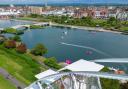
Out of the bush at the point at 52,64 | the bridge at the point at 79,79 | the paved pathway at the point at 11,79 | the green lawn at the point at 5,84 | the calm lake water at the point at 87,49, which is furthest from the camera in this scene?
the calm lake water at the point at 87,49

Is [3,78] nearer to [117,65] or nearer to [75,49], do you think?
[117,65]

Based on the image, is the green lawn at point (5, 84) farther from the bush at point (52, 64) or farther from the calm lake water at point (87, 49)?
the calm lake water at point (87, 49)

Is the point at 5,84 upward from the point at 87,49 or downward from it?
upward

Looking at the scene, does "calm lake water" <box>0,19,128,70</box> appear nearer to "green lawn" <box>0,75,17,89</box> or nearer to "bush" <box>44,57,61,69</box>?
"bush" <box>44,57,61,69</box>

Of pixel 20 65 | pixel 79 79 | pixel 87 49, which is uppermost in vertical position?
pixel 79 79

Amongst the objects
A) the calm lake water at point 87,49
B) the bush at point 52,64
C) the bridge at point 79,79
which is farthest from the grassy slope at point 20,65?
the bridge at point 79,79

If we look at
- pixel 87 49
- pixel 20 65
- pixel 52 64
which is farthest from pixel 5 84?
pixel 87 49

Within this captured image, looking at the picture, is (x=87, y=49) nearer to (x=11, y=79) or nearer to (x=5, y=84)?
(x=11, y=79)

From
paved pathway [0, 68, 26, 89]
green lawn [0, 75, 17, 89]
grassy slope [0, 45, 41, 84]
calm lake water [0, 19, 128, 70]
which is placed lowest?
calm lake water [0, 19, 128, 70]

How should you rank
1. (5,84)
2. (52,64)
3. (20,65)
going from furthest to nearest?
(52,64) → (20,65) → (5,84)

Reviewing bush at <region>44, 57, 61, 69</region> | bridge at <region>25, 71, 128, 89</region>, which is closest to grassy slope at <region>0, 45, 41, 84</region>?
bush at <region>44, 57, 61, 69</region>
